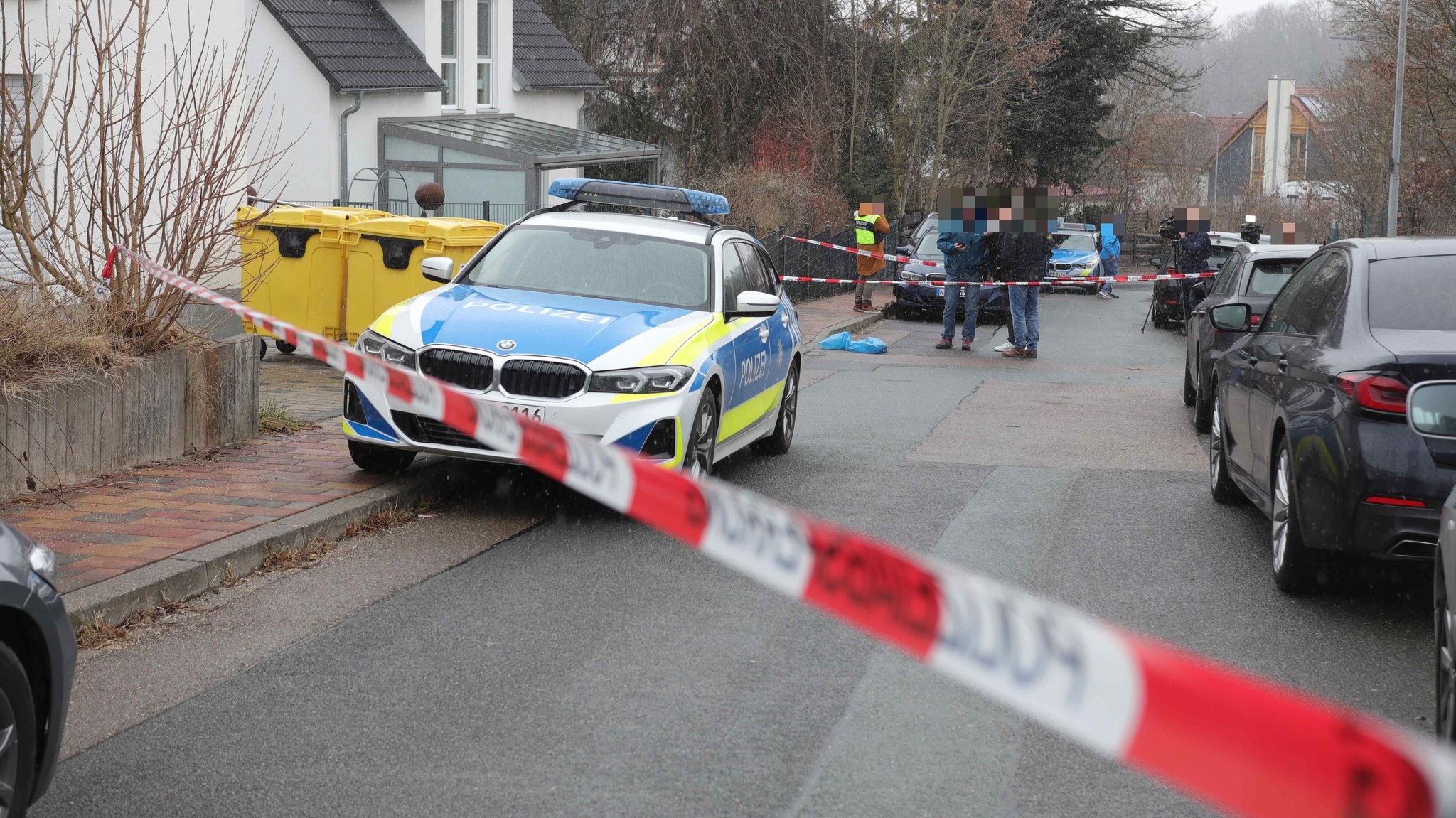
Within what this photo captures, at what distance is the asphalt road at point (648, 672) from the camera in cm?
418

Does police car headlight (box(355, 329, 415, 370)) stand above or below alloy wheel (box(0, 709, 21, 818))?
above

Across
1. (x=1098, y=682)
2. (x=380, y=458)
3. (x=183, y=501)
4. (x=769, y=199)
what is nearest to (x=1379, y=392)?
(x=1098, y=682)

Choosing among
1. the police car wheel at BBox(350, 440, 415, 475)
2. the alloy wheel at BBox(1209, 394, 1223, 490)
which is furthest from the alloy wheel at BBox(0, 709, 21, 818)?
the alloy wheel at BBox(1209, 394, 1223, 490)

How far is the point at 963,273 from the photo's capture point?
19625 millimetres

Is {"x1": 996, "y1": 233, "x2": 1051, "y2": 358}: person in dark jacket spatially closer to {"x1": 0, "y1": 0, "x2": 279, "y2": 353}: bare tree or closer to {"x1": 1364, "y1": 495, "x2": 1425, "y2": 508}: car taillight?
{"x1": 0, "y1": 0, "x2": 279, "y2": 353}: bare tree

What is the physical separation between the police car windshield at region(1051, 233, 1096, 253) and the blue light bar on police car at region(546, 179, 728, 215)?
20.9 metres

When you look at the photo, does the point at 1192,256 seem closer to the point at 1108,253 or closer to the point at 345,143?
the point at 345,143

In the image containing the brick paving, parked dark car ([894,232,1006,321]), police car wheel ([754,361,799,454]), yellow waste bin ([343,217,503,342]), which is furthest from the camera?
parked dark car ([894,232,1006,321])

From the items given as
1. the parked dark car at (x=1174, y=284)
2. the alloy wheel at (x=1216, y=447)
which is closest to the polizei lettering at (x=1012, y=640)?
the alloy wheel at (x=1216, y=447)

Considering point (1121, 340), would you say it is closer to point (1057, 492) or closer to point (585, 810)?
point (1057, 492)

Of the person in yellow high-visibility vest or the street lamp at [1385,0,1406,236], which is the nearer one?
the person in yellow high-visibility vest

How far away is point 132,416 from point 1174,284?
63.3 feet

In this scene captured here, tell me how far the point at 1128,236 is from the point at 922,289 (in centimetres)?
3702

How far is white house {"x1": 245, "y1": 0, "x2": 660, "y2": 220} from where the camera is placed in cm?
2344
